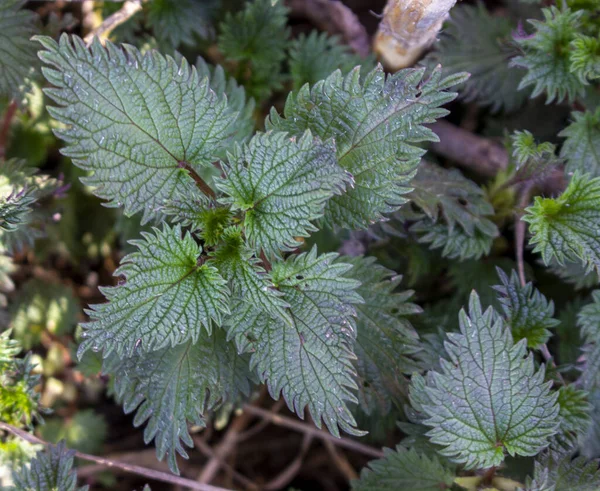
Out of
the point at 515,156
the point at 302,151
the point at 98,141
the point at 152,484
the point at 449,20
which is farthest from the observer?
the point at 152,484

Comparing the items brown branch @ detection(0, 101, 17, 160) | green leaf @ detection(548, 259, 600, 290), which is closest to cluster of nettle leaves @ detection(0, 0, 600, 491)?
green leaf @ detection(548, 259, 600, 290)

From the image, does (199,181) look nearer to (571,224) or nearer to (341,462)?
(571,224)

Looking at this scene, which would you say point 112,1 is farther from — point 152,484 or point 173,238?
point 152,484

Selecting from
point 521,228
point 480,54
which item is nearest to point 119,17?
point 480,54

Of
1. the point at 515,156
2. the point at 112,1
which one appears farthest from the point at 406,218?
the point at 112,1

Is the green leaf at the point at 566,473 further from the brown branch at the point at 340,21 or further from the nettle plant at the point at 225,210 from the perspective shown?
Answer: the brown branch at the point at 340,21

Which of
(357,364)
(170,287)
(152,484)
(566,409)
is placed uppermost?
(170,287)
